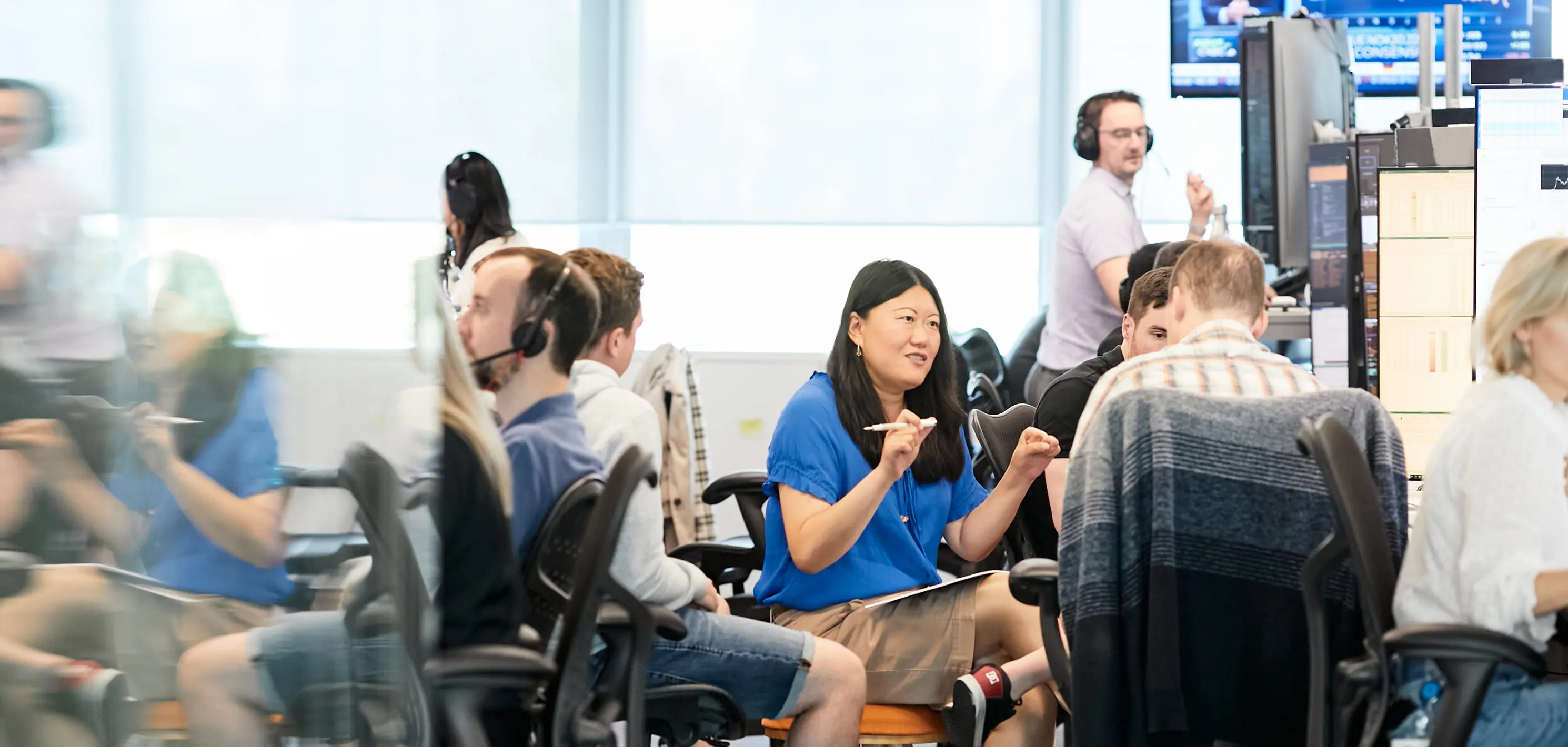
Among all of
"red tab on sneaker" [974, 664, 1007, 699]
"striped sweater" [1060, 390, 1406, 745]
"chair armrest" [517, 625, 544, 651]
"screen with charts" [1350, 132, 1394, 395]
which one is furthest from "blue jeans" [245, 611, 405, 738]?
"screen with charts" [1350, 132, 1394, 395]

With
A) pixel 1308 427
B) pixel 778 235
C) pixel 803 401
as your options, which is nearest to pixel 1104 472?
pixel 1308 427

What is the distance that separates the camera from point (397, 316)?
1404 millimetres

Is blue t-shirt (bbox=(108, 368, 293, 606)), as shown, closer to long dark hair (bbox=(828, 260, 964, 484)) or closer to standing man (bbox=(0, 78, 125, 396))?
standing man (bbox=(0, 78, 125, 396))

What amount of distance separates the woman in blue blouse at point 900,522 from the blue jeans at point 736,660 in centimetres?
15

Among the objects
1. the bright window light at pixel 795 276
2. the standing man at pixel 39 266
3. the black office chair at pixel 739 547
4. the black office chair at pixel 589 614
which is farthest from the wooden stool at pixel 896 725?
the bright window light at pixel 795 276

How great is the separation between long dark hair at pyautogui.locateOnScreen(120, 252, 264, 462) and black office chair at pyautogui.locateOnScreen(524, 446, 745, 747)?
89 centimetres

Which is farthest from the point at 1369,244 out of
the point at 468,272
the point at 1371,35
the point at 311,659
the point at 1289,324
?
the point at 1371,35

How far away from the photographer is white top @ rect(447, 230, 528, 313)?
1903 mm

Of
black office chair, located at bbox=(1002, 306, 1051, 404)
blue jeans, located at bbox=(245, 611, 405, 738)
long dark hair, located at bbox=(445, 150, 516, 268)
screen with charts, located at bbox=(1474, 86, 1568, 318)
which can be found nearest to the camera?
blue jeans, located at bbox=(245, 611, 405, 738)

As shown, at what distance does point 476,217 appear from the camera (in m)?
3.45

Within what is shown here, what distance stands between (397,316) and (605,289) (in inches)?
43.1

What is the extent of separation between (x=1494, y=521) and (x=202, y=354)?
164cm

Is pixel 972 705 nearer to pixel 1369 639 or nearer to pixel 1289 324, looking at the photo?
pixel 1369 639

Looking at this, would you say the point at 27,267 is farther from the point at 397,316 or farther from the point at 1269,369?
the point at 1269,369
